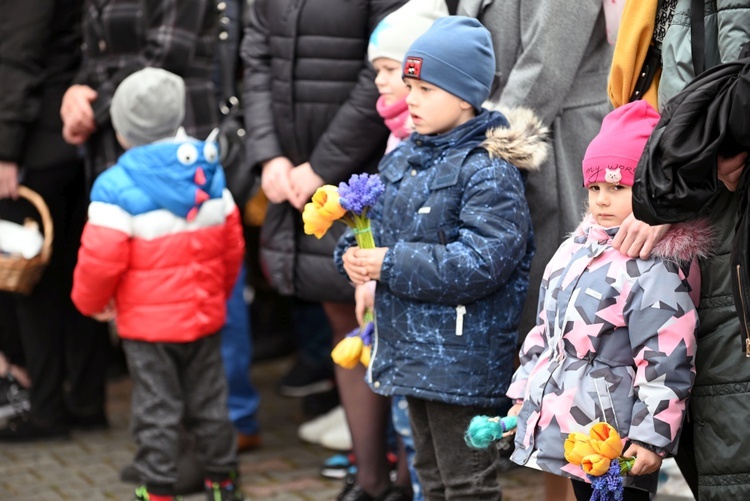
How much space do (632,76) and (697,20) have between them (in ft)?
1.18

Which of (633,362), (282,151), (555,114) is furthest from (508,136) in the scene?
(282,151)

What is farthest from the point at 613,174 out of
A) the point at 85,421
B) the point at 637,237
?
the point at 85,421

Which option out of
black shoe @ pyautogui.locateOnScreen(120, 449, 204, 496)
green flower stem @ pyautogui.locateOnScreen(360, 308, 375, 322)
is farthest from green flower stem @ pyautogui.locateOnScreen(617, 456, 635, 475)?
black shoe @ pyautogui.locateOnScreen(120, 449, 204, 496)

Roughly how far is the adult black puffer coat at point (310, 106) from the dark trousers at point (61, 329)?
141 centimetres

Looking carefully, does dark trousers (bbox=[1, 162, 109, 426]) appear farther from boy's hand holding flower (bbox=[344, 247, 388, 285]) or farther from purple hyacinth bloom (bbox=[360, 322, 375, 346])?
boy's hand holding flower (bbox=[344, 247, 388, 285])

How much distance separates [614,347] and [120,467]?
3142 millimetres

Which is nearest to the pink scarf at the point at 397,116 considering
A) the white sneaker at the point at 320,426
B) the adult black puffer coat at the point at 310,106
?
the adult black puffer coat at the point at 310,106

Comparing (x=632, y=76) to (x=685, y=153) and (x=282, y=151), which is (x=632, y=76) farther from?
(x=282, y=151)

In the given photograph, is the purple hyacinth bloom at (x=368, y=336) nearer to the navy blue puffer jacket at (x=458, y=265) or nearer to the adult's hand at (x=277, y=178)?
the navy blue puffer jacket at (x=458, y=265)

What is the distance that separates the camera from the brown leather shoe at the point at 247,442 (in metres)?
5.84

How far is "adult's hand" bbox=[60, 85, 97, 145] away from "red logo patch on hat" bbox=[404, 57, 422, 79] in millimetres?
2024

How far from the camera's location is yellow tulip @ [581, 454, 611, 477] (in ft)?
9.93

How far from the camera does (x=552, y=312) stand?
3.42m

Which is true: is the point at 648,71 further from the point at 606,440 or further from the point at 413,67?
the point at 606,440
